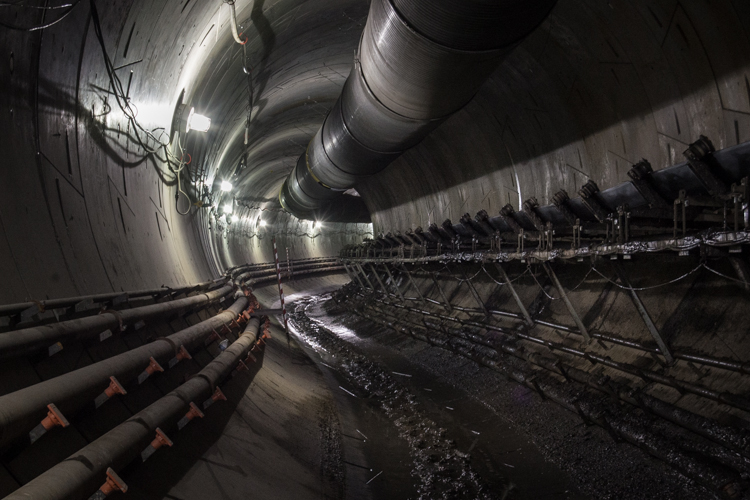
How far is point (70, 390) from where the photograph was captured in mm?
2072

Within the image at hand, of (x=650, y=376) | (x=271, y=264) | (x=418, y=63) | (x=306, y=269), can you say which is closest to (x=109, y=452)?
(x=418, y=63)

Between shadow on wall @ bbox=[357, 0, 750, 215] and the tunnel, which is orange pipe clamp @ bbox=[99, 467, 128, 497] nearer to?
the tunnel

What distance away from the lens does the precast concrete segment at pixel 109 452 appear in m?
1.61

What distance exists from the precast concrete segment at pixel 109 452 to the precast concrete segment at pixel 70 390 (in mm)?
223

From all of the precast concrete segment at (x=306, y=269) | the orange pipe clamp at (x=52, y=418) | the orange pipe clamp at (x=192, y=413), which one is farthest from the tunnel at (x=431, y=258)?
the precast concrete segment at (x=306, y=269)

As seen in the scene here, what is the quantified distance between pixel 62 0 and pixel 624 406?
5.24 metres

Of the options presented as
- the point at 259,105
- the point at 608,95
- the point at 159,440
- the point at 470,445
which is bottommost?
the point at 470,445

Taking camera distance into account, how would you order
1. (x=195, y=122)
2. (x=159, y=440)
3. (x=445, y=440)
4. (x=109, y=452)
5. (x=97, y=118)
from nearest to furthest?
(x=109, y=452) < (x=159, y=440) < (x=97, y=118) < (x=445, y=440) < (x=195, y=122)

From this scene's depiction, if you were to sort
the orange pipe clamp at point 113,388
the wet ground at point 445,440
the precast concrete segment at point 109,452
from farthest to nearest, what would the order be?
1. the wet ground at point 445,440
2. the orange pipe clamp at point 113,388
3. the precast concrete segment at point 109,452

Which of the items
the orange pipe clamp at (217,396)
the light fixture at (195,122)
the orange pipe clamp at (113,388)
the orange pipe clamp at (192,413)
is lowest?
the orange pipe clamp at (217,396)

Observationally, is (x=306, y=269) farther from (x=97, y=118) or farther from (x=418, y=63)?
(x=418, y=63)

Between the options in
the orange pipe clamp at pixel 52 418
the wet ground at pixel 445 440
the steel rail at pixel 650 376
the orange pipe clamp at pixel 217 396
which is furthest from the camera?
the orange pipe clamp at pixel 217 396

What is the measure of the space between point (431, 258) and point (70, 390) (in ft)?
20.9

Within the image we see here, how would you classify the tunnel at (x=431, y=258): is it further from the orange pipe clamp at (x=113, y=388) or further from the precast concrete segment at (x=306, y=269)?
the precast concrete segment at (x=306, y=269)
